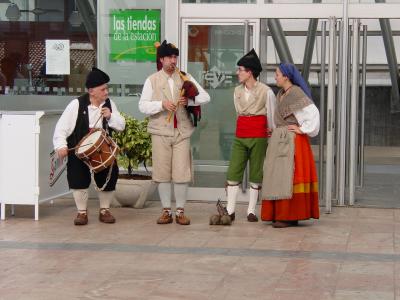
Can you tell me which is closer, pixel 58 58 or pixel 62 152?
pixel 62 152

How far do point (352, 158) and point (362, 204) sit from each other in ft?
2.11

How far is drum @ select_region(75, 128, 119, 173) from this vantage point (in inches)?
388

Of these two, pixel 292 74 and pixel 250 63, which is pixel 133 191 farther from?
pixel 292 74

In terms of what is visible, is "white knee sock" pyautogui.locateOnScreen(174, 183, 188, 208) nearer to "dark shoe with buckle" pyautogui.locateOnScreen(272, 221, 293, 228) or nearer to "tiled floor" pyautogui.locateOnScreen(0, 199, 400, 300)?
"tiled floor" pyautogui.locateOnScreen(0, 199, 400, 300)

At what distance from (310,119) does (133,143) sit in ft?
7.12

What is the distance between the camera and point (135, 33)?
12.0m

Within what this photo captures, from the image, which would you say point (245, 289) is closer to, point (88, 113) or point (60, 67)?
point (88, 113)

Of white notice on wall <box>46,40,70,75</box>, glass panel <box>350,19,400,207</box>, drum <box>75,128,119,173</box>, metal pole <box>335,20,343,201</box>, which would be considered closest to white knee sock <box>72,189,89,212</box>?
drum <box>75,128,119,173</box>

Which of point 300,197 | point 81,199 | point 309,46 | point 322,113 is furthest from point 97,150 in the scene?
point 309,46

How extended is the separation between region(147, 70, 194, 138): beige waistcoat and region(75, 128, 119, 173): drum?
49 centimetres

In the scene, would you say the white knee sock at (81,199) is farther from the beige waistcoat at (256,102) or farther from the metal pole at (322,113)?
the metal pole at (322,113)

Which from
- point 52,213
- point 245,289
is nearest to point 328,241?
point 245,289

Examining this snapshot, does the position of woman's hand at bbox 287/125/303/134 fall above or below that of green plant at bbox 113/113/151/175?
above

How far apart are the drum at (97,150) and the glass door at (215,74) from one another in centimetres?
199
